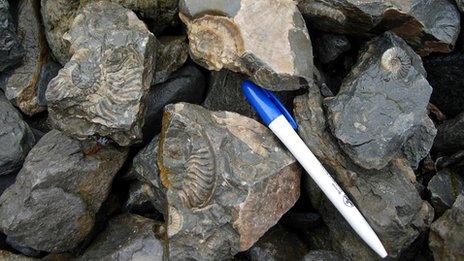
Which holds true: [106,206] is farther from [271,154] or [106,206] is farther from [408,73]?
[408,73]

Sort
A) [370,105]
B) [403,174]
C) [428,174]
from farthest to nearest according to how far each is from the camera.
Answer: [428,174] < [403,174] < [370,105]

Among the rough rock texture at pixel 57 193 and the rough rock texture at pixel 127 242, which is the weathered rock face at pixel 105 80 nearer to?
the rough rock texture at pixel 57 193

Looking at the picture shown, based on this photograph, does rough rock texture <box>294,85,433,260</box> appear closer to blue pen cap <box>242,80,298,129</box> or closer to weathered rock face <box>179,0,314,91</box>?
blue pen cap <box>242,80,298,129</box>

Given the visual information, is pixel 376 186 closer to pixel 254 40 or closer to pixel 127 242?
pixel 254 40

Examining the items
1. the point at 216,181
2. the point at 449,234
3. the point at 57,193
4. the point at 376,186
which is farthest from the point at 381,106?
the point at 57,193

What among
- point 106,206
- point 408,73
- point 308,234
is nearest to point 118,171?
point 106,206

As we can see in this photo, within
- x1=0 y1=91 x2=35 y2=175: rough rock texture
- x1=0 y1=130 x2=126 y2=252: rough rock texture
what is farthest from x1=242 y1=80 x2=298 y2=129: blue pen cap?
x1=0 y1=91 x2=35 y2=175: rough rock texture
